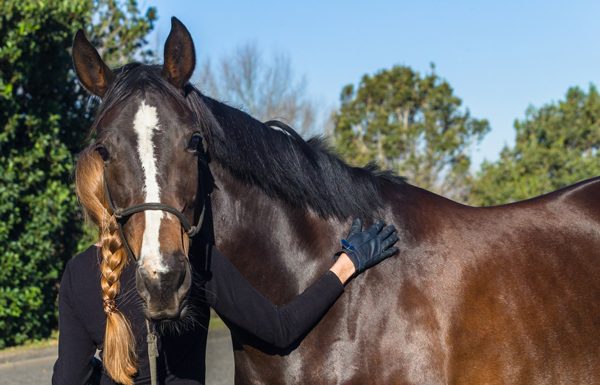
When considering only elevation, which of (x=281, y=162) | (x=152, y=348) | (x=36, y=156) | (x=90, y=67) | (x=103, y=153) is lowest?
(x=152, y=348)

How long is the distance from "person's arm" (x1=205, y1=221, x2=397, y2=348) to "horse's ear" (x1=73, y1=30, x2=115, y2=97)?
78cm

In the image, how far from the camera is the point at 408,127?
1761 centimetres

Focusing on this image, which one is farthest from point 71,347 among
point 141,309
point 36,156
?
point 36,156

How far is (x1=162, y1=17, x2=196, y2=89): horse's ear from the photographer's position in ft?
8.95

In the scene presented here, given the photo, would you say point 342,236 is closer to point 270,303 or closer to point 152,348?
point 270,303

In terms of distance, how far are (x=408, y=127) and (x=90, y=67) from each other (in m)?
15.3

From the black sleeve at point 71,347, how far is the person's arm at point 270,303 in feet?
1.71

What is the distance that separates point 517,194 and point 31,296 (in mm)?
8500

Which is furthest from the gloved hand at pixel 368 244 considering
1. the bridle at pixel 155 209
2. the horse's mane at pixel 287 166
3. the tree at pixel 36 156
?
the tree at pixel 36 156

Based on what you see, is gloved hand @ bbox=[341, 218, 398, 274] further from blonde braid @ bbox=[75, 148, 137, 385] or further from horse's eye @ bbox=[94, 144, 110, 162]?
horse's eye @ bbox=[94, 144, 110, 162]

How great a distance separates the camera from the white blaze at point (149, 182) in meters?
2.30

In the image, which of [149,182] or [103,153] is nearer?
[149,182]

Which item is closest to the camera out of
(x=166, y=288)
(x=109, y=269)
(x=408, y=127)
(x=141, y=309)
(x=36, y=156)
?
(x=166, y=288)

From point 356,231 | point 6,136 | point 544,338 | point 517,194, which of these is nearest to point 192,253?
point 356,231
